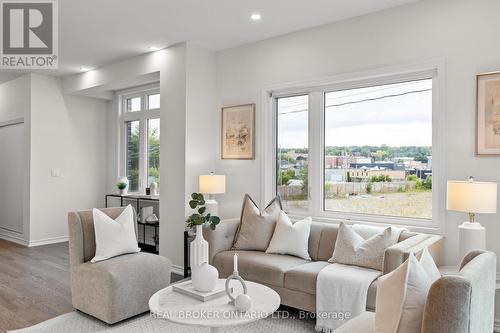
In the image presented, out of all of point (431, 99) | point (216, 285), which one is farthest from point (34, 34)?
point (431, 99)

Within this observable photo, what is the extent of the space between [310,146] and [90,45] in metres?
3.01

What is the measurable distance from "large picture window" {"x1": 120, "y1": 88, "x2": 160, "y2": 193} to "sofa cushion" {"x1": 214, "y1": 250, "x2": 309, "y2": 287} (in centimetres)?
280

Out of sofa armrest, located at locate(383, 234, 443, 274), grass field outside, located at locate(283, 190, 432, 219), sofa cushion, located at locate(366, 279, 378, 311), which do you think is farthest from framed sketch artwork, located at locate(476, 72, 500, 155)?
sofa cushion, located at locate(366, 279, 378, 311)

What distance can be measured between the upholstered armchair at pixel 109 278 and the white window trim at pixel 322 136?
1.65 m

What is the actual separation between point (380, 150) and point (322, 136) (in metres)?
0.65

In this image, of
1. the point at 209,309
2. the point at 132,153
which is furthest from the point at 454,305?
the point at 132,153

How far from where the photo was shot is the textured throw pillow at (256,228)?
383 centimetres

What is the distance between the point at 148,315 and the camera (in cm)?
329

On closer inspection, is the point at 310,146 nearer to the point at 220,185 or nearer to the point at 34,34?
the point at 220,185

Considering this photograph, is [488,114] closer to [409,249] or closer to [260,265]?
[409,249]

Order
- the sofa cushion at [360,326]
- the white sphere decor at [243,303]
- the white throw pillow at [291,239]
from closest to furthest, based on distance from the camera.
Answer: the sofa cushion at [360,326] < the white sphere decor at [243,303] < the white throw pillow at [291,239]

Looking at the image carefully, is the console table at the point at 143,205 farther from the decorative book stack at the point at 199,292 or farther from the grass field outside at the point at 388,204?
the decorative book stack at the point at 199,292

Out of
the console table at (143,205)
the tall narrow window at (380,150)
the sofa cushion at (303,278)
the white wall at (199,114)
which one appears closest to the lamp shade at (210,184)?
the white wall at (199,114)

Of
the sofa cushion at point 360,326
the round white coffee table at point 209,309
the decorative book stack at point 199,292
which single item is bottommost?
the sofa cushion at point 360,326
